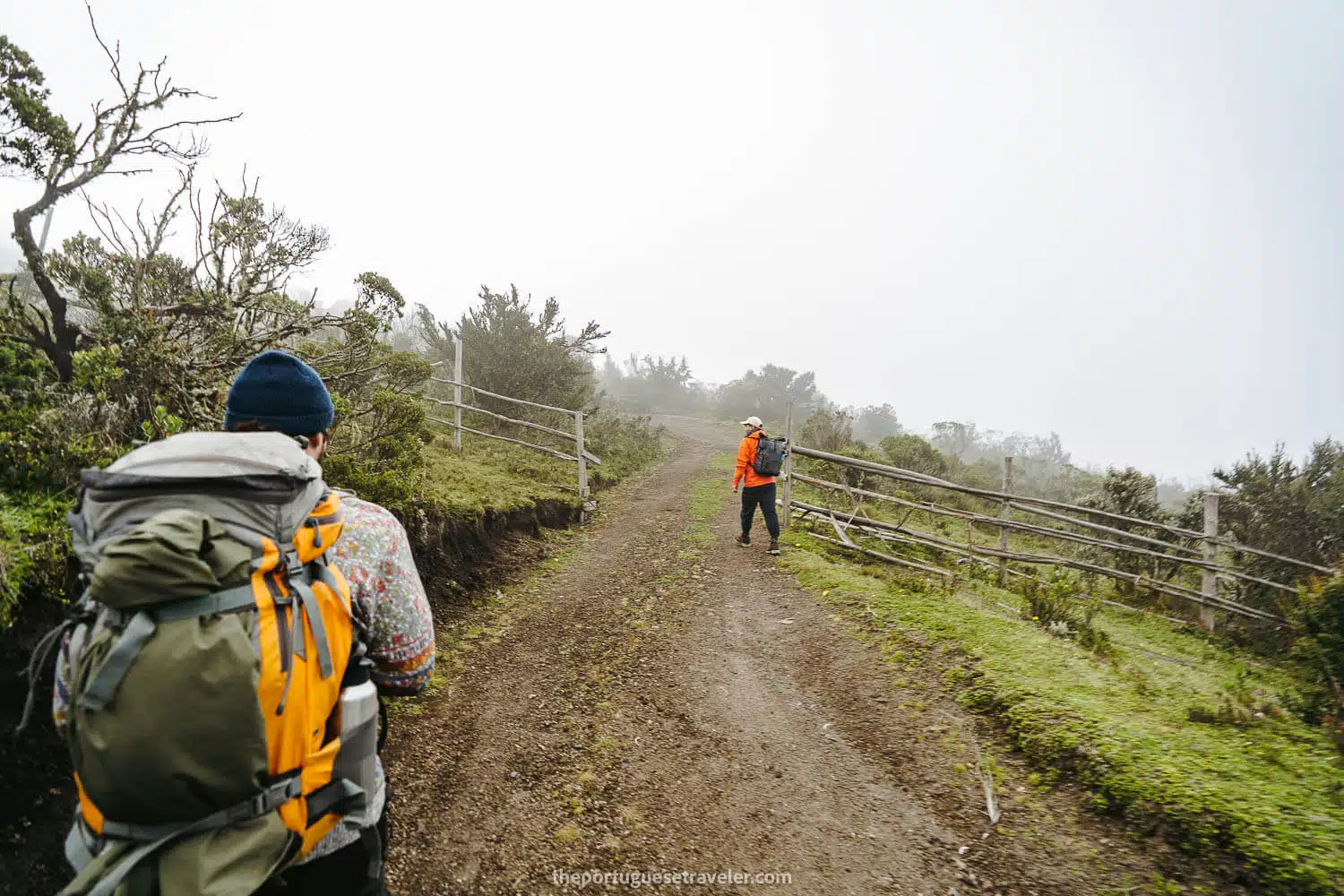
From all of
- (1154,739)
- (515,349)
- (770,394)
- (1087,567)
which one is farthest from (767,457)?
(770,394)

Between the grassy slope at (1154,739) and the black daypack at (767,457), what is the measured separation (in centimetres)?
217

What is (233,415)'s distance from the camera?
1662mm

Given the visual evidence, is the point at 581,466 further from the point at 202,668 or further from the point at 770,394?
the point at 770,394

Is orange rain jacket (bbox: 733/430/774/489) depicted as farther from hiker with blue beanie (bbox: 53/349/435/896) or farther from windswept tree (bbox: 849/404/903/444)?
windswept tree (bbox: 849/404/903/444)

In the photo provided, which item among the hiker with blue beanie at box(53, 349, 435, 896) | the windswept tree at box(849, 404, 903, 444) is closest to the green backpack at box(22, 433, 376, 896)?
the hiker with blue beanie at box(53, 349, 435, 896)

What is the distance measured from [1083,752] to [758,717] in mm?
1854

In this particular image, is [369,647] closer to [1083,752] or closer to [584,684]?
[584,684]

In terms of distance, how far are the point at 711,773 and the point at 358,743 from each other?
2525 millimetres

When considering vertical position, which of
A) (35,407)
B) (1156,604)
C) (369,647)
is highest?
(35,407)

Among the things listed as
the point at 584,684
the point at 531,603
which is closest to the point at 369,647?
the point at 584,684

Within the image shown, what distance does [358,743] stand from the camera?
146 centimetres

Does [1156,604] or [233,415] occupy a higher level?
[233,415]

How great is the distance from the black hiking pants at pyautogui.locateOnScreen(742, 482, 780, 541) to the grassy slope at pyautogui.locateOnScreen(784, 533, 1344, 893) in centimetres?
183

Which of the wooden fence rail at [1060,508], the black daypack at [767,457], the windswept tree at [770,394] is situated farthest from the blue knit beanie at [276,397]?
the windswept tree at [770,394]
